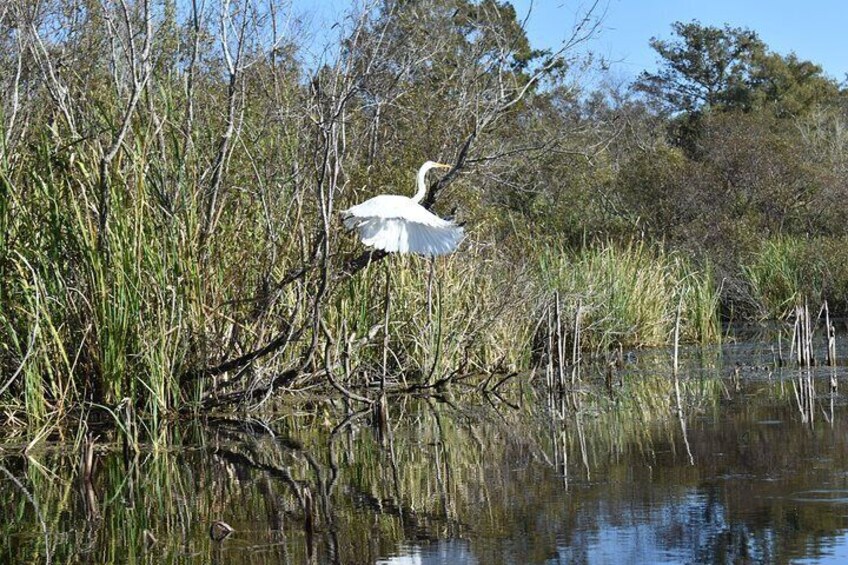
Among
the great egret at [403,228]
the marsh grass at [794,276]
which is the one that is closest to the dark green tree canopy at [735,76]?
the marsh grass at [794,276]

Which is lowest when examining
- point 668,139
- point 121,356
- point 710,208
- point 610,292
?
point 121,356

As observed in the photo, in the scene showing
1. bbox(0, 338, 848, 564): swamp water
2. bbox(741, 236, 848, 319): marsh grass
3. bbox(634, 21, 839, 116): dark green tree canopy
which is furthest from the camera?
bbox(634, 21, 839, 116): dark green tree canopy

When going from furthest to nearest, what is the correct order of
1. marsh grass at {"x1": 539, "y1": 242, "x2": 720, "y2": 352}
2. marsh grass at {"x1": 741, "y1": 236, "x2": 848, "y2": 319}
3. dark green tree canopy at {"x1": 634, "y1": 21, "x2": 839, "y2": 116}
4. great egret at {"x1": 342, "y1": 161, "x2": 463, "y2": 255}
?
dark green tree canopy at {"x1": 634, "y1": 21, "x2": 839, "y2": 116}, marsh grass at {"x1": 741, "y1": 236, "x2": 848, "y2": 319}, marsh grass at {"x1": 539, "y1": 242, "x2": 720, "y2": 352}, great egret at {"x1": 342, "y1": 161, "x2": 463, "y2": 255}

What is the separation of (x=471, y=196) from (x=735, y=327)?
292 inches

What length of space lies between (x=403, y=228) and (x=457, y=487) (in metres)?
1.92

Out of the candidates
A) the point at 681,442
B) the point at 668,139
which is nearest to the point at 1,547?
the point at 681,442

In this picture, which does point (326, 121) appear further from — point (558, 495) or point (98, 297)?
point (558, 495)

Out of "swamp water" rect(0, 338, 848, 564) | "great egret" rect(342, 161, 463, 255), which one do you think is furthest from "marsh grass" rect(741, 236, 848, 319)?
"great egret" rect(342, 161, 463, 255)

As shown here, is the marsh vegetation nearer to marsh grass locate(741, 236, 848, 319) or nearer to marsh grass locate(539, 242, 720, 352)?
marsh grass locate(539, 242, 720, 352)

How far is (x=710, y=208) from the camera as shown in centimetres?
2125

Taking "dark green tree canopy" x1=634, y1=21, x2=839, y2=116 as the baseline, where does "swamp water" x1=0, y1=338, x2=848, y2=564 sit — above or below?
below

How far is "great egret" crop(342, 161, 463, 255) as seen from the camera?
719 cm

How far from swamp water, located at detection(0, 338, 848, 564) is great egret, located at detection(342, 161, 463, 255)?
122 centimetres

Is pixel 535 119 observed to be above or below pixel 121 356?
above
